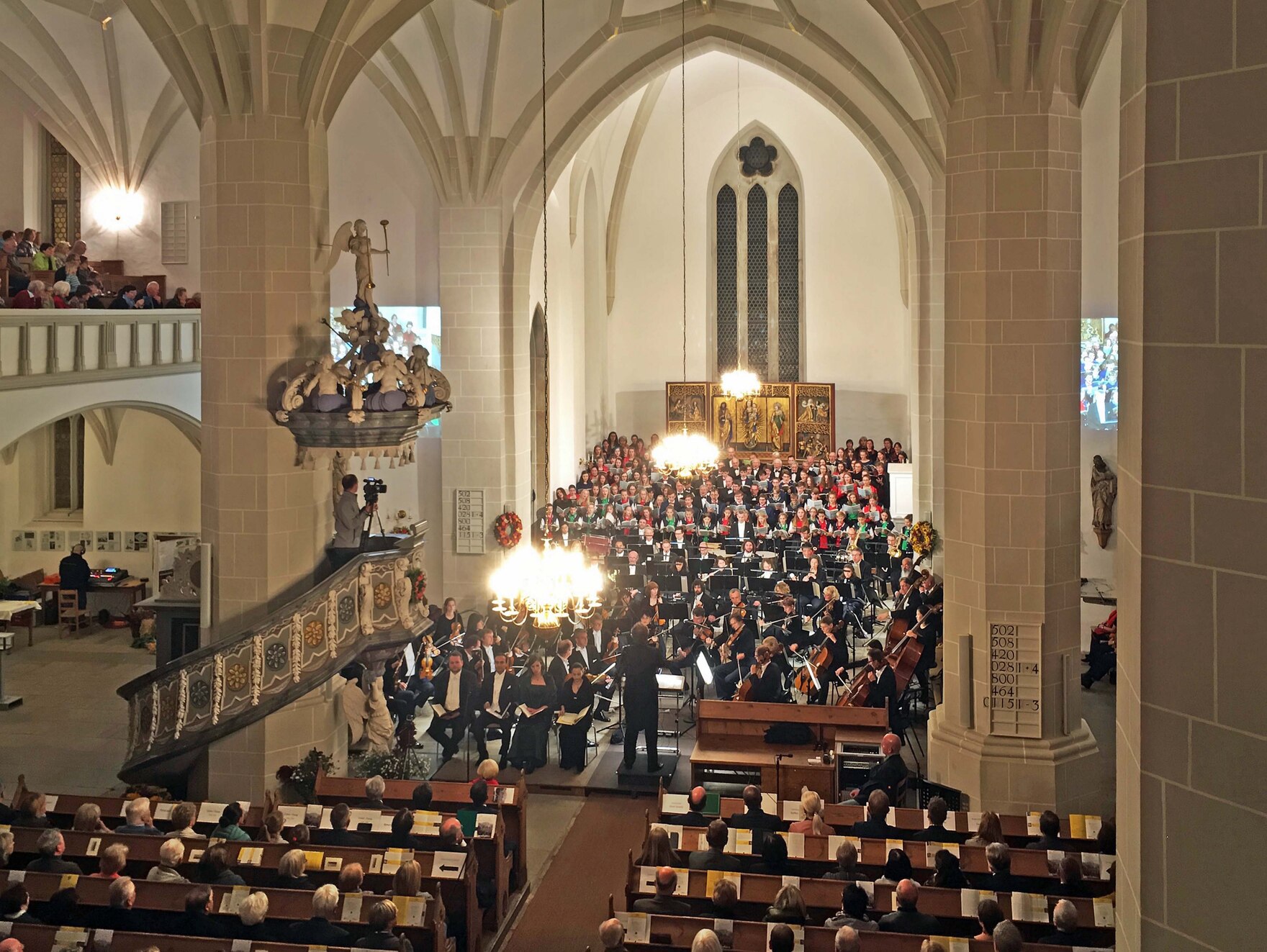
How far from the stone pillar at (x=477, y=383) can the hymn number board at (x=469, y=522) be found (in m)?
0.05

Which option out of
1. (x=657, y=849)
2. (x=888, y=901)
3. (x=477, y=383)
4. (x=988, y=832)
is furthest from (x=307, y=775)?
(x=477, y=383)

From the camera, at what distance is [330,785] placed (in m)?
11.1

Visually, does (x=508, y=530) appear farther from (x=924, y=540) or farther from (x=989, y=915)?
(x=989, y=915)

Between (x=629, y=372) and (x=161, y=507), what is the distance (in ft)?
40.7

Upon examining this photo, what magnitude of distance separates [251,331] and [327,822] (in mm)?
4733

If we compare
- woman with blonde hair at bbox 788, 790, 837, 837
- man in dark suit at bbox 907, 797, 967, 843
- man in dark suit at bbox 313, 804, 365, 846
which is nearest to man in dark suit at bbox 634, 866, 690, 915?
woman with blonde hair at bbox 788, 790, 837, 837

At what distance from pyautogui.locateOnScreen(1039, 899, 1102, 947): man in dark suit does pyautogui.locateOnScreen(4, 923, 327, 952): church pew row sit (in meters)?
4.22

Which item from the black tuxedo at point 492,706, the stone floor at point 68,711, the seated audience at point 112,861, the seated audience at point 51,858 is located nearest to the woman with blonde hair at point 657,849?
the seated audience at point 112,861

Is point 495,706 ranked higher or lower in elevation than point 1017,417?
A: lower

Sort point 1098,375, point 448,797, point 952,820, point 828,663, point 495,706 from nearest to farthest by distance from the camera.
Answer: point 952,820, point 448,797, point 495,706, point 828,663, point 1098,375

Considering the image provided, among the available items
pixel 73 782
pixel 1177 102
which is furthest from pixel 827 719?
pixel 1177 102

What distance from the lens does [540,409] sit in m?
23.8

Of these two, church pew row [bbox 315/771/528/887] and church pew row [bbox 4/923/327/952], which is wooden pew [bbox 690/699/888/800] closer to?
church pew row [bbox 315/771/528/887]

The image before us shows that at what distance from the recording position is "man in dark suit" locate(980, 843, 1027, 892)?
27.7 feet
